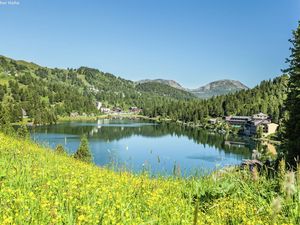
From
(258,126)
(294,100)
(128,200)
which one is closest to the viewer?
(128,200)

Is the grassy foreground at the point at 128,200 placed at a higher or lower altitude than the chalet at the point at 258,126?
higher

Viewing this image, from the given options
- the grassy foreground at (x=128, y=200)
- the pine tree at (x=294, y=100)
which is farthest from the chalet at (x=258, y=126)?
the grassy foreground at (x=128, y=200)

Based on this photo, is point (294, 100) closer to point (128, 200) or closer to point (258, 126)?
point (128, 200)

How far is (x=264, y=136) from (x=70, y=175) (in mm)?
167548

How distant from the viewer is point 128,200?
21.5 ft

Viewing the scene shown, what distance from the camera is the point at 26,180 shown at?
23.1ft

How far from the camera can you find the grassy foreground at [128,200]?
16.2 ft

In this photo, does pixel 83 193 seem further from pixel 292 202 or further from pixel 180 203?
pixel 292 202

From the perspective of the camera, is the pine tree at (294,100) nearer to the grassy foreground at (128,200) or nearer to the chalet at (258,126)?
the grassy foreground at (128,200)

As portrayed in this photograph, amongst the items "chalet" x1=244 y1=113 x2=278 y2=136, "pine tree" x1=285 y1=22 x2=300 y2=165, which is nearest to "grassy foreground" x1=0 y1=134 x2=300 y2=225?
"pine tree" x1=285 y1=22 x2=300 y2=165

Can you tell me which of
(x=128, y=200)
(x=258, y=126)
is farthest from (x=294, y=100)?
(x=258, y=126)

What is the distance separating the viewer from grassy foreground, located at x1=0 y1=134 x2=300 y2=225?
194 inches

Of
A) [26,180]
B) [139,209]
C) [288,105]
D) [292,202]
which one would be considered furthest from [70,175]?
[288,105]

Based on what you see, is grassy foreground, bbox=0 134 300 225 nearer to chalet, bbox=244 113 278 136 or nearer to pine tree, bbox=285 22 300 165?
pine tree, bbox=285 22 300 165
